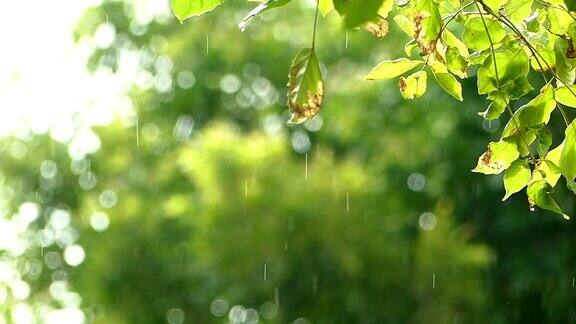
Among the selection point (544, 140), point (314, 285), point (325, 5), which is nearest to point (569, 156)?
point (544, 140)

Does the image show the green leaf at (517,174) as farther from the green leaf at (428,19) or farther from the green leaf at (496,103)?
the green leaf at (428,19)

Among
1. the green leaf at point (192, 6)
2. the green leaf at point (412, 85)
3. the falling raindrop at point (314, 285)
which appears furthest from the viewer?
the falling raindrop at point (314, 285)

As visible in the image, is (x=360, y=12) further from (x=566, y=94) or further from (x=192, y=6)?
(x=566, y=94)

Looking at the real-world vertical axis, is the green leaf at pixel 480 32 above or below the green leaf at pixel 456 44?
above

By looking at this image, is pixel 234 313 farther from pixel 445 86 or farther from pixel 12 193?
pixel 445 86

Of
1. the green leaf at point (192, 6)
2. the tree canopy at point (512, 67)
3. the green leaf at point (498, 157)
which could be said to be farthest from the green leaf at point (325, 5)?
the green leaf at point (498, 157)

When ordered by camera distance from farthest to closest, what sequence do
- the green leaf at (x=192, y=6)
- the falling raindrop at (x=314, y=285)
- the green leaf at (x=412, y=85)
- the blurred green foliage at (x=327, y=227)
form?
the blurred green foliage at (x=327, y=227) → the falling raindrop at (x=314, y=285) → the green leaf at (x=412, y=85) → the green leaf at (x=192, y=6)

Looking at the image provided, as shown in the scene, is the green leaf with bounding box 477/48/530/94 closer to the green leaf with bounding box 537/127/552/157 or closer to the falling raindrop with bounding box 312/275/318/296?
the green leaf with bounding box 537/127/552/157

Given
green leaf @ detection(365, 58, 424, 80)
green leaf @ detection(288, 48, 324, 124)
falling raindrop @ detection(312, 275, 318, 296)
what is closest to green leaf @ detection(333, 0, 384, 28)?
green leaf @ detection(288, 48, 324, 124)
